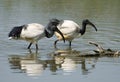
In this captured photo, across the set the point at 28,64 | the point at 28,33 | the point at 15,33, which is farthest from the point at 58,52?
the point at 28,64

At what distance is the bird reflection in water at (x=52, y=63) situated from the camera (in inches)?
561

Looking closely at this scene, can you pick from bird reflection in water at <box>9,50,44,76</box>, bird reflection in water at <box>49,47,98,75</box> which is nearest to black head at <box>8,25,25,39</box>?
bird reflection in water at <box>9,50,44,76</box>

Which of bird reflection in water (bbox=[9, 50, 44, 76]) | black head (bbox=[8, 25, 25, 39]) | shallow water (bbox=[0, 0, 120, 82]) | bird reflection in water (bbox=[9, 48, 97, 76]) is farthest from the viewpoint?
black head (bbox=[8, 25, 25, 39])

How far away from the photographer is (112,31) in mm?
21250

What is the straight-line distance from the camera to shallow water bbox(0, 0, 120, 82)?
1365 centimetres

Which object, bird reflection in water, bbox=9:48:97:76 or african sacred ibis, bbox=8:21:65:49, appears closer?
bird reflection in water, bbox=9:48:97:76

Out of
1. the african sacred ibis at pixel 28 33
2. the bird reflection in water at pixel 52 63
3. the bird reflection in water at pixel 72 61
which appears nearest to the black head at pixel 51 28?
the african sacred ibis at pixel 28 33

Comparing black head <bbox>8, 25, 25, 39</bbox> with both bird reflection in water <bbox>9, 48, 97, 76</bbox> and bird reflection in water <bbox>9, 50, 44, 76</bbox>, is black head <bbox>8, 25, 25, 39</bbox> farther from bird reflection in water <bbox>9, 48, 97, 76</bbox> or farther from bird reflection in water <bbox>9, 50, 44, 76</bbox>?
bird reflection in water <bbox>9, 50, 44, 76</bbox>

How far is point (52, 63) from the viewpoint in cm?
1541

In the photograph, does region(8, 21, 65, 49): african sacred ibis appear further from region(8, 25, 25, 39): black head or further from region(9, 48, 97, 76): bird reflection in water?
region(9, 48, 97, 76): bird reflection in water

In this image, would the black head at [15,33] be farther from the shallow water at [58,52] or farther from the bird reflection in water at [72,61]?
the bird reflection in water at [72,61]

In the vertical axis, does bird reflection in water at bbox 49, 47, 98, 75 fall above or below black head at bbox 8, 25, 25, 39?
below

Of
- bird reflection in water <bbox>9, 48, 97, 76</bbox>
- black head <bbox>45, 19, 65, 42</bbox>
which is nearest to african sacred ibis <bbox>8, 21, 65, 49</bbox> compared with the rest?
black head <bbox>45, 19, 65, 42</bbox>

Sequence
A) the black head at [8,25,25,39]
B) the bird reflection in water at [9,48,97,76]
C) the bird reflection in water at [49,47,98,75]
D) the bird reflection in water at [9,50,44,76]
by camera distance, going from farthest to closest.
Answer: the black head at [8,25,25,39] < the bird reflection in water at [49,47,98,75] < the bird reflection in water at [9,48,97,76] < the bird reflection in water at [9,50,44,76]
